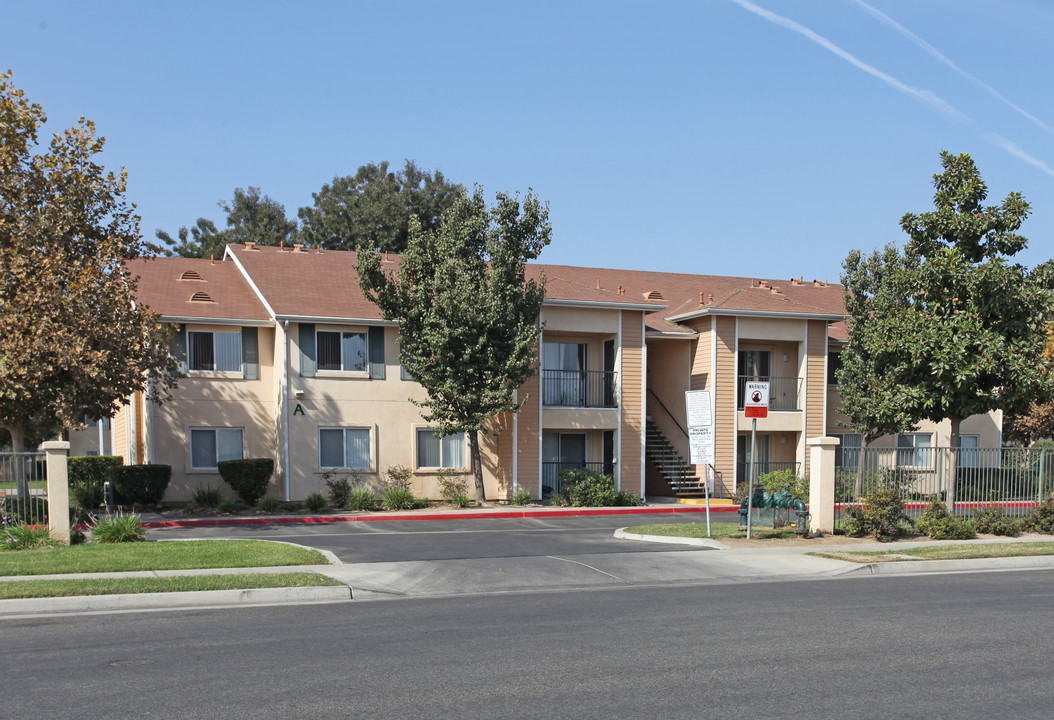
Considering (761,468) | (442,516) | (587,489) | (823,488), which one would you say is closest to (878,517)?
(823,488)

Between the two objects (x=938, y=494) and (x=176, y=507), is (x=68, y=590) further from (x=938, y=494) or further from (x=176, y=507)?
(x=938, y=494)

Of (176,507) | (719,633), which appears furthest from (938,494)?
(176,507)

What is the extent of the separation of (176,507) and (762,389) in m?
16.5

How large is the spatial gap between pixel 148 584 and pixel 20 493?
6.84 metres

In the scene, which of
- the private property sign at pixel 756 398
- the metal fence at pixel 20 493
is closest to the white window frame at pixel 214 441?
the metal fence at pixel 20 493

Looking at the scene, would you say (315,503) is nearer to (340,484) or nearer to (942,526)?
(340,484)

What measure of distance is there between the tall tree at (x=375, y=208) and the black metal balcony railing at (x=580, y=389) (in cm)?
2113

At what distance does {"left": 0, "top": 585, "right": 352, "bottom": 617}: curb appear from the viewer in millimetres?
11469

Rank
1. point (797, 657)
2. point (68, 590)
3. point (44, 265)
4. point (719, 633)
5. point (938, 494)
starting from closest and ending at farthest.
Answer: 1. point (797, 657)
2. point (719, 633)
3. point (68, 590)
4. point (44, 265)
5. point (938, 494)

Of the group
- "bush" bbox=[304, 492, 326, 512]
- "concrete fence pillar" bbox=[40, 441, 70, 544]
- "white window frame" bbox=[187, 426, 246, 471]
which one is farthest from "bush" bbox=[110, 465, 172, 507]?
"concrete fence pillar" bbox=[40, 441, 70, 544]

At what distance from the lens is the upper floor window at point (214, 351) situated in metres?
27.2

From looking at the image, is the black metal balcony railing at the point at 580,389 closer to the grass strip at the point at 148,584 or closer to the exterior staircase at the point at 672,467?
the exterior staircase at the point at 672,467

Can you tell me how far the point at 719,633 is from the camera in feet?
32.2

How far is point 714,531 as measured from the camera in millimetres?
19484
